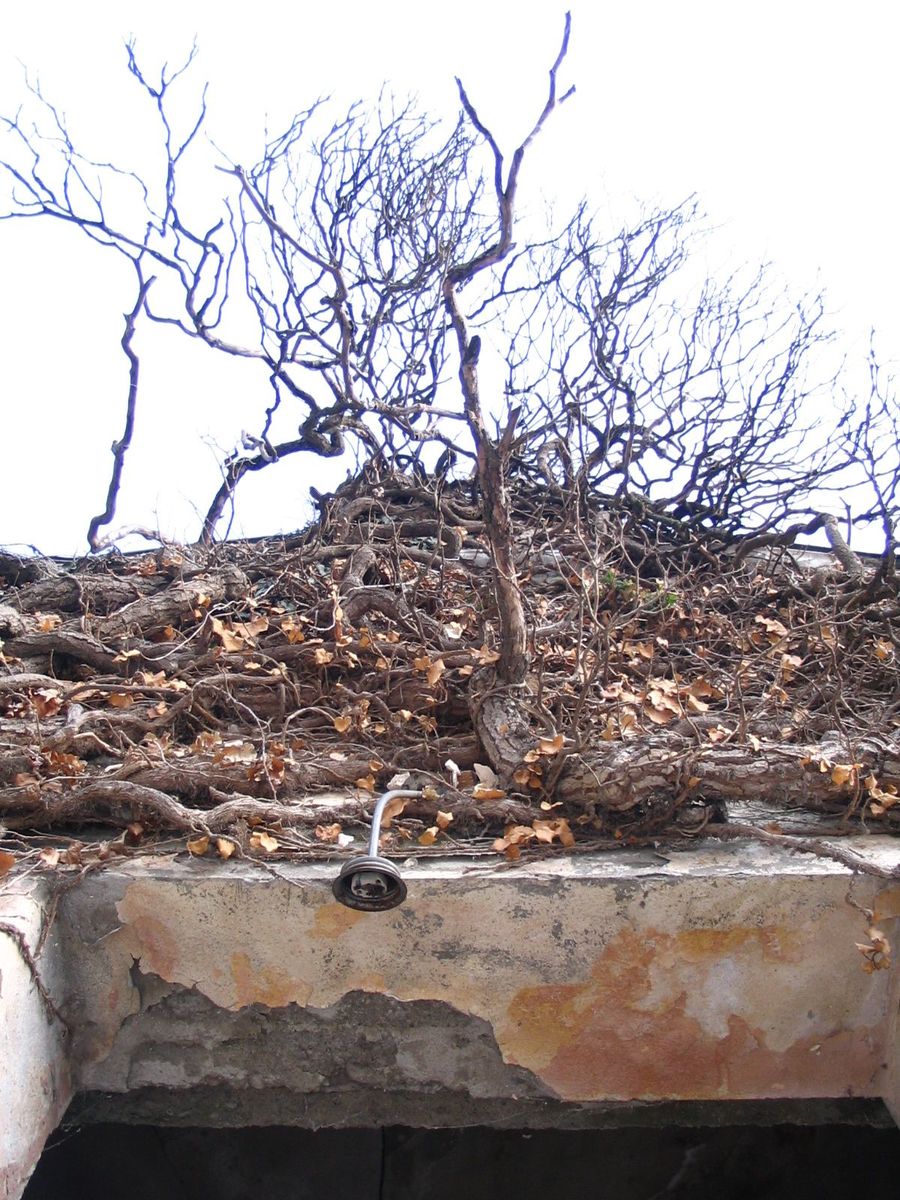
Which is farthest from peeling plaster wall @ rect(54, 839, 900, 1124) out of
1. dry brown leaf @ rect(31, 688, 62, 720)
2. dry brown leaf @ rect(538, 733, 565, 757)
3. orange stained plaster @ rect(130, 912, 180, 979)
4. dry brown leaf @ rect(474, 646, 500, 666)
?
dry brown leaf @ rect(31, 688, 62, 720)

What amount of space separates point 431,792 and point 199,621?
1.95 meters

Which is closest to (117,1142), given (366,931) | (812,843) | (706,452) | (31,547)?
(366,931)

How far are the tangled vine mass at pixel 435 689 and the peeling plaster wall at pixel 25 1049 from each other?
1.07ft

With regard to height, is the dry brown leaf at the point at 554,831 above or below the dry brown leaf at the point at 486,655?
below

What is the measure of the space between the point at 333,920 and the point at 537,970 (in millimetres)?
559

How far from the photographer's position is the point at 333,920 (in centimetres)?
245

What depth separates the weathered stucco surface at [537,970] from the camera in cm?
242

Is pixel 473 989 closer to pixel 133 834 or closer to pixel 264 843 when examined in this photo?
pixel 264 843

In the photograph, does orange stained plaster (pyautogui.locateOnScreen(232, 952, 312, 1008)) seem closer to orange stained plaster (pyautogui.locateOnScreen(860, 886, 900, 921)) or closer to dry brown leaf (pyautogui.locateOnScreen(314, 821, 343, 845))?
dry brown leaf (pyautogui.locateOnScreen(314, 821, 343, 845))

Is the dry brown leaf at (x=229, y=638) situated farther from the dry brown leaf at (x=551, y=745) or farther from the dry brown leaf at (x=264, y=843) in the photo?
the dry brown leaf at (x=551, y=745)

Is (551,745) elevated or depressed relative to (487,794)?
elevated

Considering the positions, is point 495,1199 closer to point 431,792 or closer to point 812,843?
point 431,792

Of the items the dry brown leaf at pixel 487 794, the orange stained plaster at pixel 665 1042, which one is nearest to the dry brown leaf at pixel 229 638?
the dry brown leaf at pixel 487 794

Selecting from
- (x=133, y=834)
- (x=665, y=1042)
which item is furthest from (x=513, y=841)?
(x=133, y=834)
